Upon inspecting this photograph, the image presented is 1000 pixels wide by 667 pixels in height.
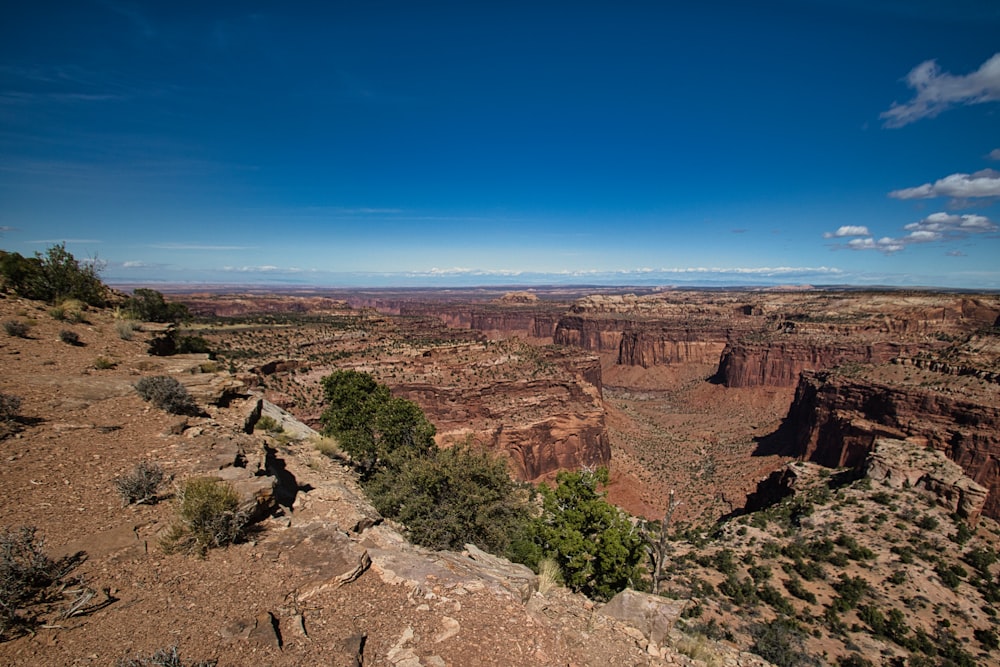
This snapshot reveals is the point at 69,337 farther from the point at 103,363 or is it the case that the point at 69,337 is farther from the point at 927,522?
the point at 927,522

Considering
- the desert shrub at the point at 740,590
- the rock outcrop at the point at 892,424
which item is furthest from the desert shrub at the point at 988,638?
the rock outcrop at the point at 892,424

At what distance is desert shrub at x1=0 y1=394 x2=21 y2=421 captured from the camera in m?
8.95

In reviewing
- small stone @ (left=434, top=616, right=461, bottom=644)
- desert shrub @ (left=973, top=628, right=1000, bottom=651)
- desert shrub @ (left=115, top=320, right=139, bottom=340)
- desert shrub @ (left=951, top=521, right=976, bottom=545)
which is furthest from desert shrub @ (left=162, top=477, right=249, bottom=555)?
desert shrub @ (left=951, top=521, right=976, bottom=545)

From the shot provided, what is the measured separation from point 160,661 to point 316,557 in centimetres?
304

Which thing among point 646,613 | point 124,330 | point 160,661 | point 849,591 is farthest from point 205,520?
point 849,591

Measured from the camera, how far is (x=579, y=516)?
1405 centimetres

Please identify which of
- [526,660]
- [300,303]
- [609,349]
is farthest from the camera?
[300,303]

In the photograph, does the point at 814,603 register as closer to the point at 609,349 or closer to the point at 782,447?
the point at 782,447

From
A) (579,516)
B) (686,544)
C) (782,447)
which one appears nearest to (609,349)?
(782,447)

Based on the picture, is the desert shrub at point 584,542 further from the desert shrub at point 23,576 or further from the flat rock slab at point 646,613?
the desert shrub at point 23,576

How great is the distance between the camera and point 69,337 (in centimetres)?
1455

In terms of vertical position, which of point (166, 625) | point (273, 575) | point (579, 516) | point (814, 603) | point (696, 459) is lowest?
point (696, 459)

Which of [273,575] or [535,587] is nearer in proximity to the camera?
[273,575]

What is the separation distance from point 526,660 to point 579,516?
808cm
